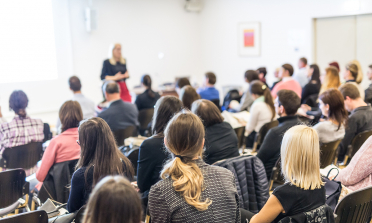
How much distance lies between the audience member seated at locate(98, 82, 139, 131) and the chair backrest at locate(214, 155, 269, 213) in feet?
6.64

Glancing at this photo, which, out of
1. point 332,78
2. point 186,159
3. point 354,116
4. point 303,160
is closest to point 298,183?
point 303,160

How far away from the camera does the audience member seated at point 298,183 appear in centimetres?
169

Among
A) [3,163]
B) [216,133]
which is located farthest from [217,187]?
[3,163]

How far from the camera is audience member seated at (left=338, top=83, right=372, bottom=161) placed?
3514 mm

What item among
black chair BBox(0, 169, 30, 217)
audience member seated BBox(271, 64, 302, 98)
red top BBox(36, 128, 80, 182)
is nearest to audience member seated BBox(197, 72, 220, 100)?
audience member seated BBox(271, 64, 302, 98)

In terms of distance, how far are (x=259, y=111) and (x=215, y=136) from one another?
161 cm

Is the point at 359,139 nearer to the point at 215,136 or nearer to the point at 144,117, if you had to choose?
the point at 215,136

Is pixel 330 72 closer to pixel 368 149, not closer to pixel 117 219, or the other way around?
pixel 368 149

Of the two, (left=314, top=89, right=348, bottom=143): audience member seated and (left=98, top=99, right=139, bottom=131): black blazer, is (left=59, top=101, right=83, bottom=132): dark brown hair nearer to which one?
(left=98, top=99, right=139, bottom=131): black blazer

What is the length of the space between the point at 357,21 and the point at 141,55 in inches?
191

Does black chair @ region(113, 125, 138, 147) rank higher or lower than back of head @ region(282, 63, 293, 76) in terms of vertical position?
lower

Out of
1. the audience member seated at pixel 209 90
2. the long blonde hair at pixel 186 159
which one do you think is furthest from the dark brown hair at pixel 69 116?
the audience member seated at pixel 209 90

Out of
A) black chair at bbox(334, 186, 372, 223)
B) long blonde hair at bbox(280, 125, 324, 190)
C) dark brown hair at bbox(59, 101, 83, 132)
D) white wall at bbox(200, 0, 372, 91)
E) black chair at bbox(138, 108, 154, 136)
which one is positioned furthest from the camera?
white wall at bbox(200, 0, 372, 91)

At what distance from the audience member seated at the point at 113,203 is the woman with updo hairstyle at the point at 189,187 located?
1.54 feet
